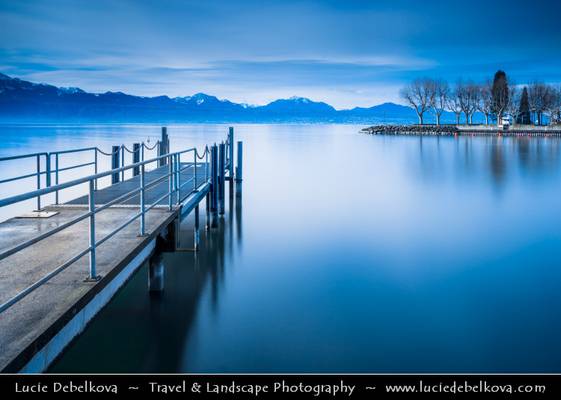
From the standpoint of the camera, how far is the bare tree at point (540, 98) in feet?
271

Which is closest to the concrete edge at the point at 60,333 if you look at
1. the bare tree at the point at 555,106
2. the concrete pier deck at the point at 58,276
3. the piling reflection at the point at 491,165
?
the concrete pier deck at the point at 58,276

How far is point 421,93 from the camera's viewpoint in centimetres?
8825

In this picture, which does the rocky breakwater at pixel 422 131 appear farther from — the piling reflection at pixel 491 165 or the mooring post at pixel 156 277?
the mooring post at pixel 156 277

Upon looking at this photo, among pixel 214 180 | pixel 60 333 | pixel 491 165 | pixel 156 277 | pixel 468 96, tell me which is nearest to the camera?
pixel 60 333

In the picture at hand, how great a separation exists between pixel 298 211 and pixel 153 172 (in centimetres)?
→ 408

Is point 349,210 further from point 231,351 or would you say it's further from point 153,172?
point 231,351

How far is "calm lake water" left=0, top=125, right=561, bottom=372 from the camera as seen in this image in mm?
5871

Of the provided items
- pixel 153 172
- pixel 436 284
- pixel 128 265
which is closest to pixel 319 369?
pixel 128 265

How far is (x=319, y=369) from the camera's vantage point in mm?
5547

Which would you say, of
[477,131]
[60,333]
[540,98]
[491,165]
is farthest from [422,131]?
[60,333]

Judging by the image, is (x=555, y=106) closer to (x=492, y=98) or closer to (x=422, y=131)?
(x=492, y=98)

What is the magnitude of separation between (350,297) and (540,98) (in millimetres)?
84787
